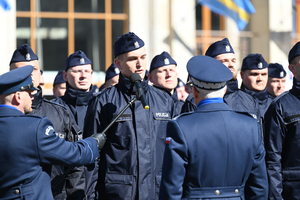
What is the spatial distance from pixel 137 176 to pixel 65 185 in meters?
0.93

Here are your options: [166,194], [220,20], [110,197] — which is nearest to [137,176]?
[110,197]

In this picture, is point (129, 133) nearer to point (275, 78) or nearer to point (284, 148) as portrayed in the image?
point (284, 148)

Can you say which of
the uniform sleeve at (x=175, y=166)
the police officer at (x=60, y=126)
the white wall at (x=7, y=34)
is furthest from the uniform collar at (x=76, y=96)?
the white wall at (x=7, y=34)

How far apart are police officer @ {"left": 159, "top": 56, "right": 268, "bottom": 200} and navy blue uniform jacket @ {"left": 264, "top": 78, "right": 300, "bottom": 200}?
3.56ft

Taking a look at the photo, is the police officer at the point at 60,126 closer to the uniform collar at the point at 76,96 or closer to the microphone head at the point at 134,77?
the microphone head at the point at 134,77

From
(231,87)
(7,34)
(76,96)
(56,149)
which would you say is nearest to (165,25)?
(7,34)

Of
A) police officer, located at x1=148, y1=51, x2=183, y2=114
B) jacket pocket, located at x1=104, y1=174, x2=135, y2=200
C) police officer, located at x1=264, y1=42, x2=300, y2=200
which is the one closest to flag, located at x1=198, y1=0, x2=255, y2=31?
police officer, located at x1=148, y1=51, x2=183, y2=114

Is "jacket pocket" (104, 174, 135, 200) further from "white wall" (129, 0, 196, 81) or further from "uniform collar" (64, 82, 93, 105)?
"white wall" (129, 0, 196, 81)

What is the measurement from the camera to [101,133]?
4.09 meters

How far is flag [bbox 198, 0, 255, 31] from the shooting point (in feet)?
43.5

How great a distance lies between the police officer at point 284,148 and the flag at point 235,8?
899 cm

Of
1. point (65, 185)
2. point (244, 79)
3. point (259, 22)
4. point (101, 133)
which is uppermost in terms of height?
point (259, 22)

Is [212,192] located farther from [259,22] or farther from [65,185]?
[259,22]

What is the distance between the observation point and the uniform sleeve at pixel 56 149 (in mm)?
3516
